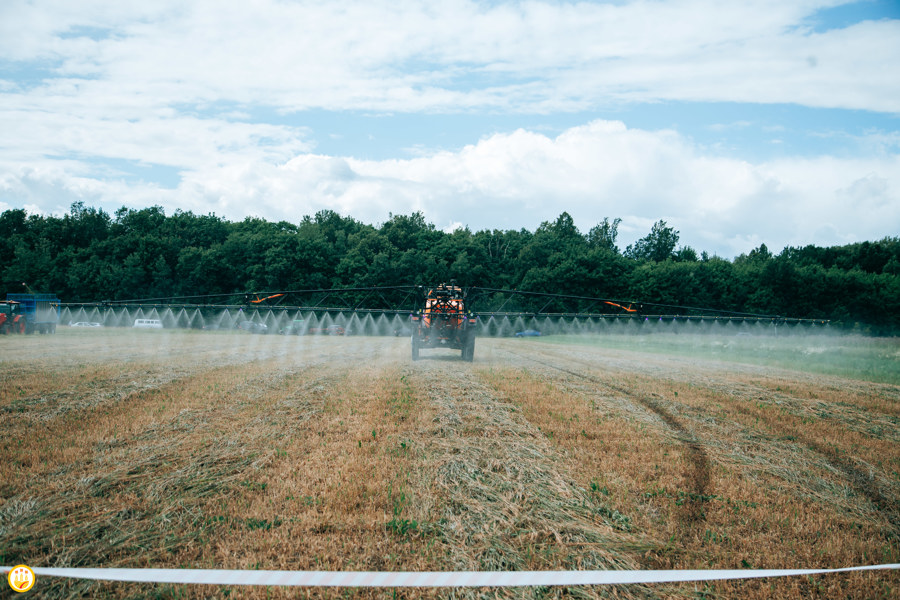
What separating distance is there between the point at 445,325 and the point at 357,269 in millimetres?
53119

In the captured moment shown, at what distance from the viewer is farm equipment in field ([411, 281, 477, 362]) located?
2169 cm

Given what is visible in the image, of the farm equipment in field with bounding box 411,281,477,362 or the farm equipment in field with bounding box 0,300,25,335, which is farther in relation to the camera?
the farm equipment in field with bounding box 0,300,25,335

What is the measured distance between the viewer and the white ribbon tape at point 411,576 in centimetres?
357

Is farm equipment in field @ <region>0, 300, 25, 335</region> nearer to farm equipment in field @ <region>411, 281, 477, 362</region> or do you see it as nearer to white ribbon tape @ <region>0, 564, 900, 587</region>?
farm equipment in field @ <region>411, 281, 477, 362</region>

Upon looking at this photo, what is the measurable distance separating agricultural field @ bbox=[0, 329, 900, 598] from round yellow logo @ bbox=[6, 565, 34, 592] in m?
0.21

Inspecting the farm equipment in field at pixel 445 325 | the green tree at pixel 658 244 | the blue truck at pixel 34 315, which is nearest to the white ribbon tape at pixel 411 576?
the farm equipment in field at pixel 445 325

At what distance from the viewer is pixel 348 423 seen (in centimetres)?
896

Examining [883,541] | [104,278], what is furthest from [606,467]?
[104,278]

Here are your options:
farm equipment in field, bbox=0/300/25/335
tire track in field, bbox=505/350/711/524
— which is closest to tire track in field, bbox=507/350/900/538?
tire track in field, bbox=505/350/711/524

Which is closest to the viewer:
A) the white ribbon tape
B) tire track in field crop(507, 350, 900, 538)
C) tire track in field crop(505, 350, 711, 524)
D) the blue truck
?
the white ribbon tape

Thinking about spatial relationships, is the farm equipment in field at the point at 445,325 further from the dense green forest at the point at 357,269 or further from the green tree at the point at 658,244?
the green tree at the point at 658,244

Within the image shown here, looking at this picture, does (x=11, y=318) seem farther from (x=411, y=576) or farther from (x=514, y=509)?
(x=411, y=576)

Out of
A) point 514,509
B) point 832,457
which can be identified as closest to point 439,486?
point 514,509

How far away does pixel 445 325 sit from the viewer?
21734 mm
